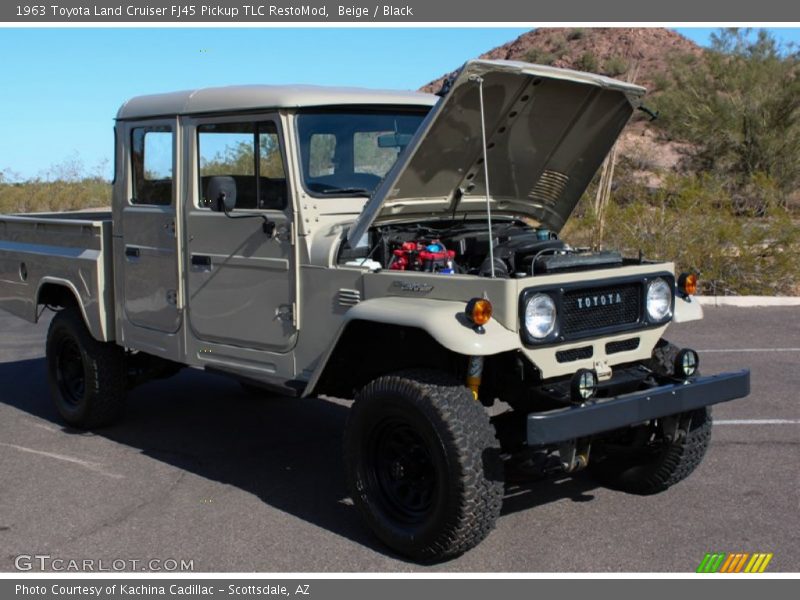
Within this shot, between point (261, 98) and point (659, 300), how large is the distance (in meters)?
2.47

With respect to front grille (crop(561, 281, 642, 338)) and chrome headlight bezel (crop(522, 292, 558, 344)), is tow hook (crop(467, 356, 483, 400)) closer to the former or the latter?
chrome headlight bezel (crop(522, 292, 558, 344))

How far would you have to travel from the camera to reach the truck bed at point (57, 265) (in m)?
6.67

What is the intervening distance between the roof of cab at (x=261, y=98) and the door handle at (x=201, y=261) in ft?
2.88

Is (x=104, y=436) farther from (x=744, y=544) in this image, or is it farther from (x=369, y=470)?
(x=744, y=544)

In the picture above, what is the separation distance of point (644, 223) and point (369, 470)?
9.33 m

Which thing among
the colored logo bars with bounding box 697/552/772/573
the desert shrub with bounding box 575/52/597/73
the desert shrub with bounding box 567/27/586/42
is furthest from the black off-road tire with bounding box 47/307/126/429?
the desert shrub with bounding box 567/27/586/42

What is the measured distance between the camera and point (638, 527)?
193 inches

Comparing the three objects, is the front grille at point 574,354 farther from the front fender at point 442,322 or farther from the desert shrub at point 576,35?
the desert shrub at point 576,35

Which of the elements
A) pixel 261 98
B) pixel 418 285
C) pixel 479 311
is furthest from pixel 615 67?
pixel 479 311

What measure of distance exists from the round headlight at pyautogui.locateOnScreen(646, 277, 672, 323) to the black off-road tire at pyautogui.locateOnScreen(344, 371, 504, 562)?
1261 mm

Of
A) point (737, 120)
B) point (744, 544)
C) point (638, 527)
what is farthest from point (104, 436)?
point (737, 120)

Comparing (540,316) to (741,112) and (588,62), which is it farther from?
(588,62)

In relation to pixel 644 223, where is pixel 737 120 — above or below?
above

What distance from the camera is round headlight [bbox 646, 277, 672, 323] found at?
504cm
